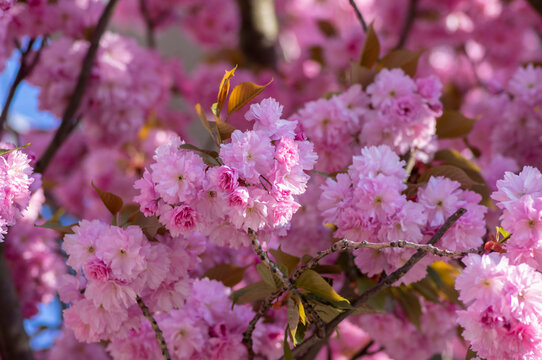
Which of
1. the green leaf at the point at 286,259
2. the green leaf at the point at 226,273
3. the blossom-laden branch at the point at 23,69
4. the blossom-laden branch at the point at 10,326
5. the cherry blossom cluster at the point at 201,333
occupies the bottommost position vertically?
the blossom-laden branch at the point at 10,326

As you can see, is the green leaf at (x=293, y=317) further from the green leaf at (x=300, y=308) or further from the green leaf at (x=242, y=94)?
the green leaf at (x=242, y=94)

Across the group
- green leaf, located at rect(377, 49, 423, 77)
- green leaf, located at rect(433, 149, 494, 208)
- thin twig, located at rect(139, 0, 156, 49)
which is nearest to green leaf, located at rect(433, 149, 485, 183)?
green leaf, located at rect(433, 149, 494, 208)

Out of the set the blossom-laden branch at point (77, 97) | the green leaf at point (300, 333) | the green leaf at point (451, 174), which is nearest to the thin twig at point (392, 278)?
the green leaf at point (300, 333)

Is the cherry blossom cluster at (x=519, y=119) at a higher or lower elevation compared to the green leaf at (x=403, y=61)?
lower

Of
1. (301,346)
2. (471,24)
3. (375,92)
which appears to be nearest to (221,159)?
(301,346)

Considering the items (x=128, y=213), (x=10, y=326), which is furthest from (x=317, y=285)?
(x=10, y=326)

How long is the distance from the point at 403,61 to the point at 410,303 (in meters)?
0.36

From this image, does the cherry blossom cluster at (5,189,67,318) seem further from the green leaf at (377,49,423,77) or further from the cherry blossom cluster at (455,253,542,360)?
the cherry blossom cluster at (455,253,542,360)

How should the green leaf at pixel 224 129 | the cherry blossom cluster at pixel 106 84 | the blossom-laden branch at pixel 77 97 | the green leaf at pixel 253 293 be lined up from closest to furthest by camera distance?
the green leaf at pixel 224 129 → the green leaf at pixel 253 293 → the blossom-laden branch at pixel 77 97 → the cherry blossom cluster at pixel 106 84

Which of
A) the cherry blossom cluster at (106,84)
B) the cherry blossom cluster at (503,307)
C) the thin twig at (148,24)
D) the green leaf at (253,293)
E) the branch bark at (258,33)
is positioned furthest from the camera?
the branch bark at (258,33)

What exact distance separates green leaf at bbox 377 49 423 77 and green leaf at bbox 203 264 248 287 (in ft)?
1.23

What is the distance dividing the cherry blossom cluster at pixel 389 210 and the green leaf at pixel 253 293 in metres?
0.12

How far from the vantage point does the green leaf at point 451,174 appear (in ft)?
2.90

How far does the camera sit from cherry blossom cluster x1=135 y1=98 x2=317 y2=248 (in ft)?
2.17
